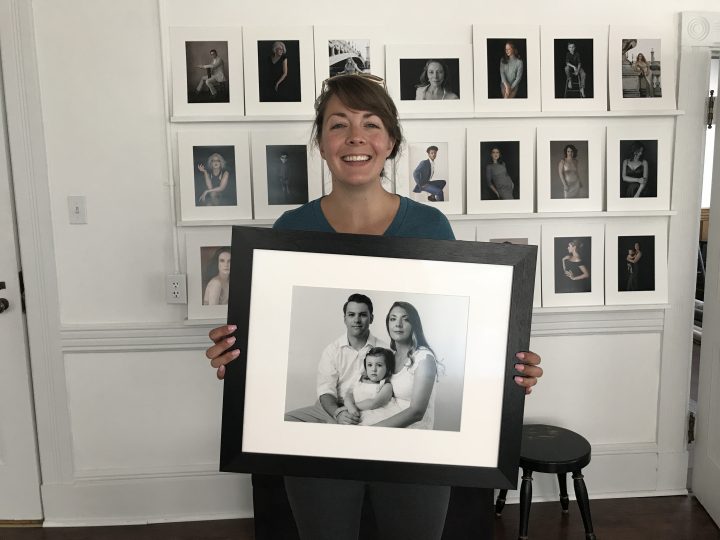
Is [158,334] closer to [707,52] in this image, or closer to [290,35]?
[290,35]

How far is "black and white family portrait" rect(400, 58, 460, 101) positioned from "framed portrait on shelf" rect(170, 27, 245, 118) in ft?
2.21

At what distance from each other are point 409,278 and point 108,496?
205 centimetres

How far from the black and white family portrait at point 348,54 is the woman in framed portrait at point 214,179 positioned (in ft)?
1.94

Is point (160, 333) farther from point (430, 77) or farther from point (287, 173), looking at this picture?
point (430, 77)

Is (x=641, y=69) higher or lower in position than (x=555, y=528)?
higher

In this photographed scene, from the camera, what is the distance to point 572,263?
2.55 meters

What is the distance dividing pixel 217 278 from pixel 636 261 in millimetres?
1837

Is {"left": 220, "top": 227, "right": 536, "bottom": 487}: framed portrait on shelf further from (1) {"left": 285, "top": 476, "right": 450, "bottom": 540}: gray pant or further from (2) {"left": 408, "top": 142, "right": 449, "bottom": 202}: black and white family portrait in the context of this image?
(2) {"left": 408, "top": 142, "right": 449, "bottom": 202}: black and white family portrait

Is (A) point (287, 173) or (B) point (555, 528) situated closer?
(A) point (287, 173)

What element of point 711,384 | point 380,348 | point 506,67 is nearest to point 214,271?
point 380,348

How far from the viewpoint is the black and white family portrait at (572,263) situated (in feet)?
8.32

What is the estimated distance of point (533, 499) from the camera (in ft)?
8.88

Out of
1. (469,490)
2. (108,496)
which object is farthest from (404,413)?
(108,496)

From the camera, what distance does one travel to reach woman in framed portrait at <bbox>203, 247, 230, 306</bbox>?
244 centimetres
